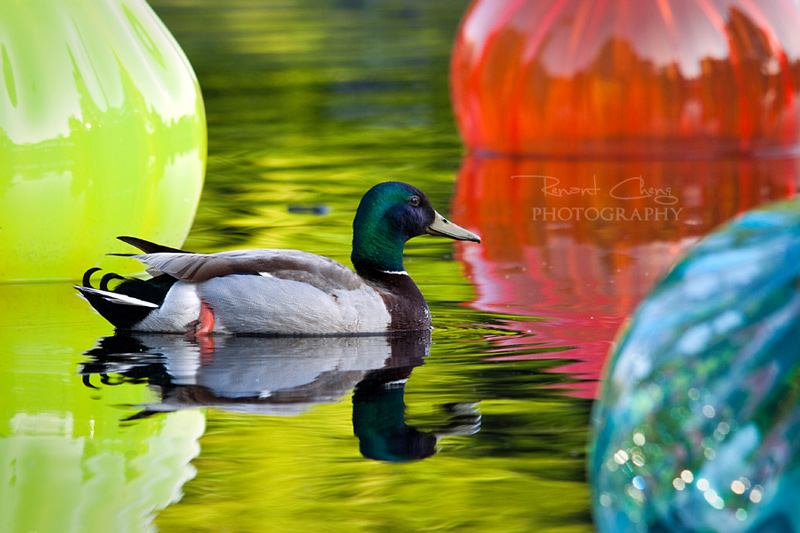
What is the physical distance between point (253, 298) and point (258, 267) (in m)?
0.12

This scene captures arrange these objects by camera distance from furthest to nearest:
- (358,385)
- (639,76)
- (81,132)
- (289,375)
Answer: (639,76) < (81,132) < (289,375) < (358,385)

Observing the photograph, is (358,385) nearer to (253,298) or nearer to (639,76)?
(253,298)

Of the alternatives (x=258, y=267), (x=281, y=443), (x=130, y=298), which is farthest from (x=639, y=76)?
(x=281, y=443)

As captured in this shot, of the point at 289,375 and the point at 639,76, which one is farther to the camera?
the point at 639,76

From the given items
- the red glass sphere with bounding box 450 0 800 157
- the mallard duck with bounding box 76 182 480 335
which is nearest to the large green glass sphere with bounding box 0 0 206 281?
the mallard duck with bounding box 76 182 480 335

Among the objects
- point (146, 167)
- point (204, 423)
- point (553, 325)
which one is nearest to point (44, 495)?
point (204, 423)

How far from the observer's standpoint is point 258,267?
5.51 metres

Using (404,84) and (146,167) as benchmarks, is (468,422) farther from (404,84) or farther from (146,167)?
(404,84)

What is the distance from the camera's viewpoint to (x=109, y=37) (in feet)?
21.0

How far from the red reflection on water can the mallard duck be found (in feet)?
1.85

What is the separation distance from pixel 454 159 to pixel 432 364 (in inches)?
210
